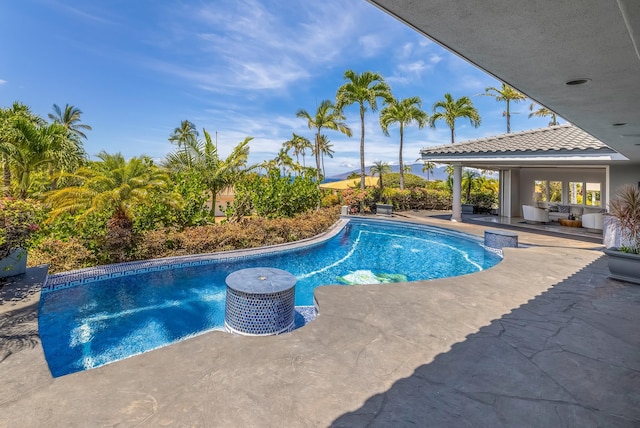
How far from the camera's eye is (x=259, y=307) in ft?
15.5

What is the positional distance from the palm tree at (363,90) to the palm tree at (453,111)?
305 inches

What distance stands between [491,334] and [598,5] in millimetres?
3925

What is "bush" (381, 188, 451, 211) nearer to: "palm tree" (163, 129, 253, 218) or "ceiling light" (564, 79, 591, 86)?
"palm tree" (163, 129, 253, 218)

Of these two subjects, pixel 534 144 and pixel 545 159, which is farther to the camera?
pixel 534 144

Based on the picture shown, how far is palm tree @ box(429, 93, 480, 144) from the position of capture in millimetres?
30250

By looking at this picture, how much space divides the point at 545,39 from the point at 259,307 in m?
4.59

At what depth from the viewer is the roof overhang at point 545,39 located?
1.96 metres

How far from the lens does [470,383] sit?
3.18 metres

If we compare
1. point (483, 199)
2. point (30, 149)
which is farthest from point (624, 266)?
point (483, 199)

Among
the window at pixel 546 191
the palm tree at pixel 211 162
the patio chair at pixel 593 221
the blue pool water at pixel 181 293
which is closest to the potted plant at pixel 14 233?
the blue pool water at pixel 181 293

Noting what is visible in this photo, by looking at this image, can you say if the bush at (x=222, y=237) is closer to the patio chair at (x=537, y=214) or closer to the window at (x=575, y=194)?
the patio chair at (x=537, y=214)

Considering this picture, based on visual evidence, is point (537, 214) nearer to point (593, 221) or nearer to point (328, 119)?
point (593, 221)

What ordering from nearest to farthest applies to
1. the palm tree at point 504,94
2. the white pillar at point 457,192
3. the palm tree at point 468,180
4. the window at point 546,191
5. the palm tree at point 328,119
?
the white pillar at point 457,192, the window at point 546,191, the palm tree at point 468,180, the palm tree at point 328,119, the palm tree at point 504,94

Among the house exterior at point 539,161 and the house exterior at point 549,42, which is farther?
the house exterior at point 539,161
